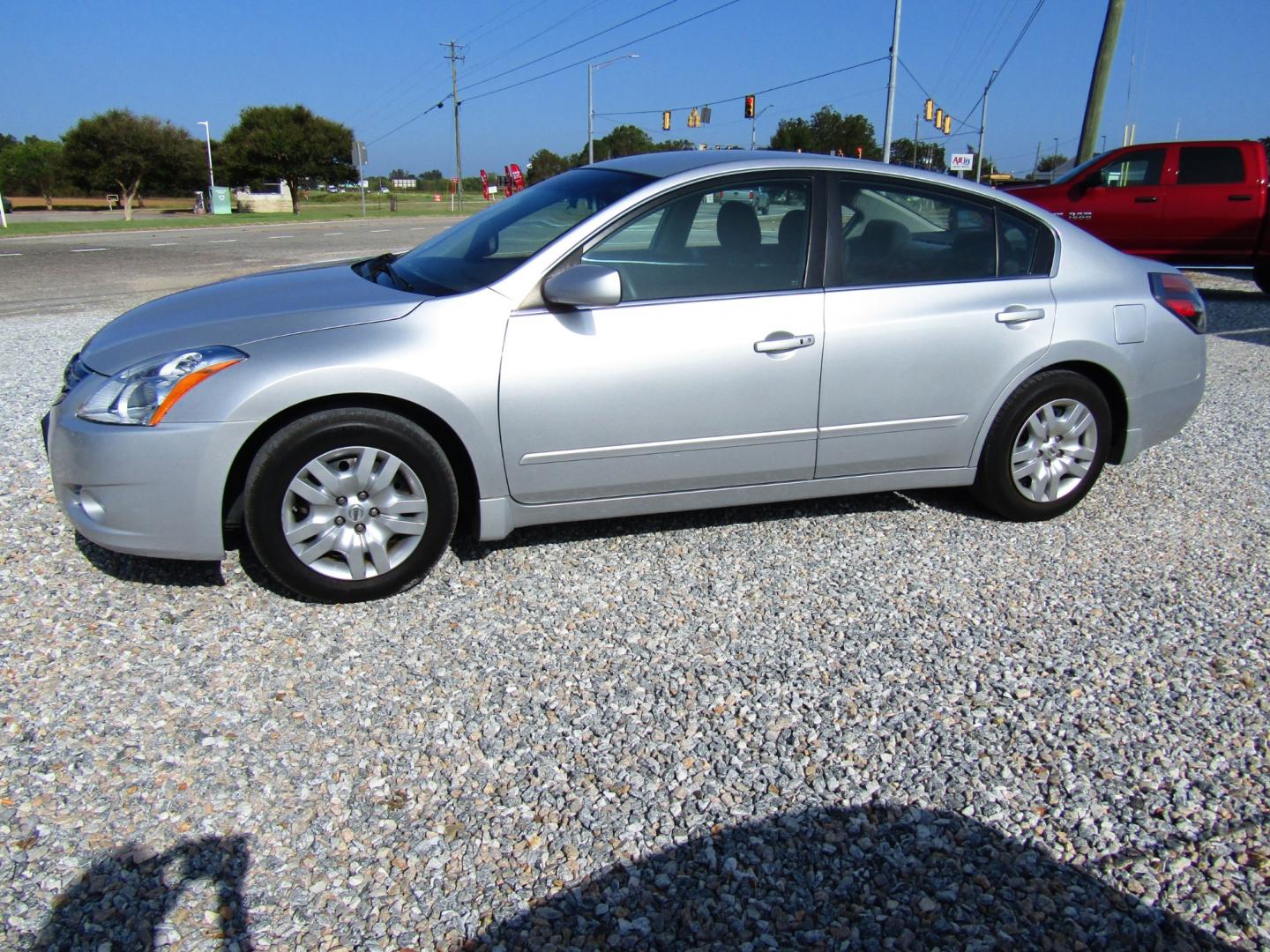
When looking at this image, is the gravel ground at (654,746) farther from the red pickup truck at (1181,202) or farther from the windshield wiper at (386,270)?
the red pickup truck at (1181,202)

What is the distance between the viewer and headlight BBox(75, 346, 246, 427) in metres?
3.44

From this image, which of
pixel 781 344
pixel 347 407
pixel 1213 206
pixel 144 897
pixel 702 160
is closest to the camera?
pixel 144 897

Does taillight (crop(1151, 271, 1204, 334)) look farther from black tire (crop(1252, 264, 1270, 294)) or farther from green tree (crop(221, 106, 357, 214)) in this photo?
green tree (crop(221, 106, 357, 214))

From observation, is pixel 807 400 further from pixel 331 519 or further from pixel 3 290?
pixel 3 290

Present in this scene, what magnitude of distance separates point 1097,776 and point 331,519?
103 inches

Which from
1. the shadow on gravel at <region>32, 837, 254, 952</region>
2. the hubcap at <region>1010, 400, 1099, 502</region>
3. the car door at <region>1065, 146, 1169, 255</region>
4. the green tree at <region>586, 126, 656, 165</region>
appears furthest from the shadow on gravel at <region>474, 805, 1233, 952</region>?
the green tree at <region>586, 126, 656, 165</region>

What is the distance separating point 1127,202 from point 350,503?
12.8 metres

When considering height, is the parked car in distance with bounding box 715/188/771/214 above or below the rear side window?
above

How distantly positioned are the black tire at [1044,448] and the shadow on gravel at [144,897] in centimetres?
346

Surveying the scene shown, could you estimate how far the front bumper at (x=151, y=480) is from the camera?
3.42m

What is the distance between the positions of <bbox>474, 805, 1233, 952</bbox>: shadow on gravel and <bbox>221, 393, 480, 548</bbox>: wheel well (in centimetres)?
182

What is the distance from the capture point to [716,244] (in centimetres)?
413

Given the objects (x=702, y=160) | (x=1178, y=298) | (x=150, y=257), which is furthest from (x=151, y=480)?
(x=150, y=257)

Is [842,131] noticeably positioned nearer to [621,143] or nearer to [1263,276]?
[621,143]
